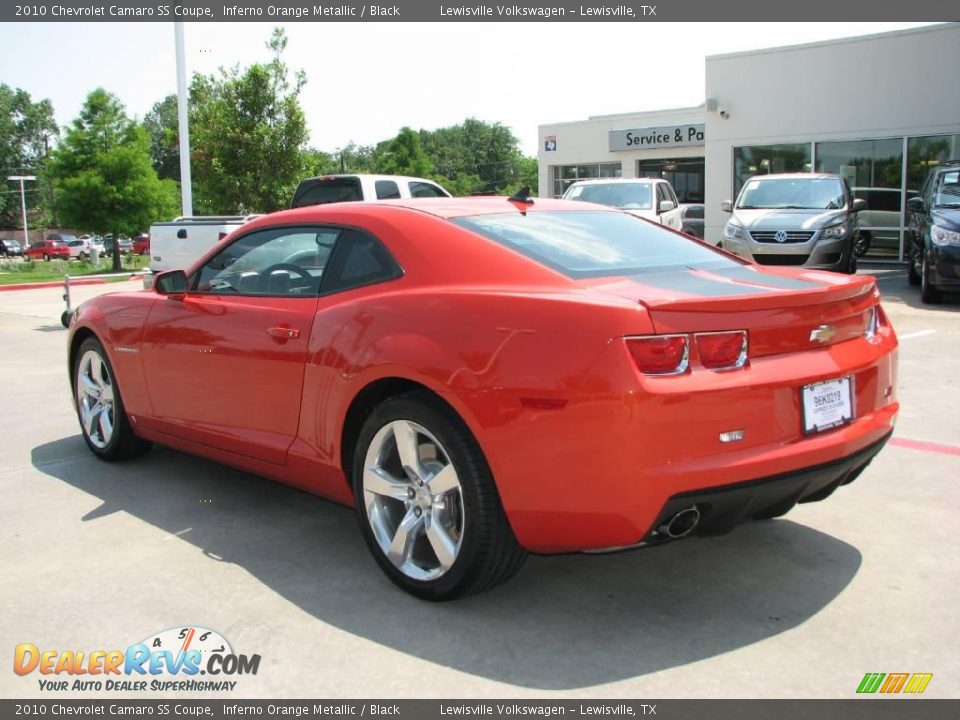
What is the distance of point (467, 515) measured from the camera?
130 inches

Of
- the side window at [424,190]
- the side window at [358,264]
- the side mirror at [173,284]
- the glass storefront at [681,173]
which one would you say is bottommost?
the side mirror at [173,284]

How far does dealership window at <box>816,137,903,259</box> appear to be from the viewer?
19.8 metres

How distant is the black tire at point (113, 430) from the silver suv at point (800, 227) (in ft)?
32.9

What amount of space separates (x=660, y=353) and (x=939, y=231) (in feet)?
34.4

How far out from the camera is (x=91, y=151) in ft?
103

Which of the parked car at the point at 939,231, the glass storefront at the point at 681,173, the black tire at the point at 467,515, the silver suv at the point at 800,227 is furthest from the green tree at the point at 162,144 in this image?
the black tire at the point at 467,515

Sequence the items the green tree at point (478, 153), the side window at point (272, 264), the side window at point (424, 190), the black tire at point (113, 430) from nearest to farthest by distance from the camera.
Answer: the side window at point (272, 264) → the black tire at point (113, 430) → the side window at point (424, 190) → the green tree at point (478, 153)

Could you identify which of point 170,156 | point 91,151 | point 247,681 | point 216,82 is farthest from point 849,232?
point 170,156

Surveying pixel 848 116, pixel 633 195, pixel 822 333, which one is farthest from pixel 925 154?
pixel 822 333

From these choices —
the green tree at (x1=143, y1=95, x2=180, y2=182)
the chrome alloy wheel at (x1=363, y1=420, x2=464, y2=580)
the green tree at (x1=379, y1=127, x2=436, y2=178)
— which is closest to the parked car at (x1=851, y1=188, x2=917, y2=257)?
the chrome alloy wheel at (x1=363, y1=420, x2=464, y2=580)

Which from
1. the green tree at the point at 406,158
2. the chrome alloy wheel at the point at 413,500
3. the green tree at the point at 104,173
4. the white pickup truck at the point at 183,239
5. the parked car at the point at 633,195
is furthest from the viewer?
the green tree at the point at 406,158

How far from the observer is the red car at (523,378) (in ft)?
9.78

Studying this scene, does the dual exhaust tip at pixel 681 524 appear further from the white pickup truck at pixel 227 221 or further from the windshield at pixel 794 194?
the windshield at pixel 794 194

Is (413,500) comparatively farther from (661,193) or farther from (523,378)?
(661,193)
